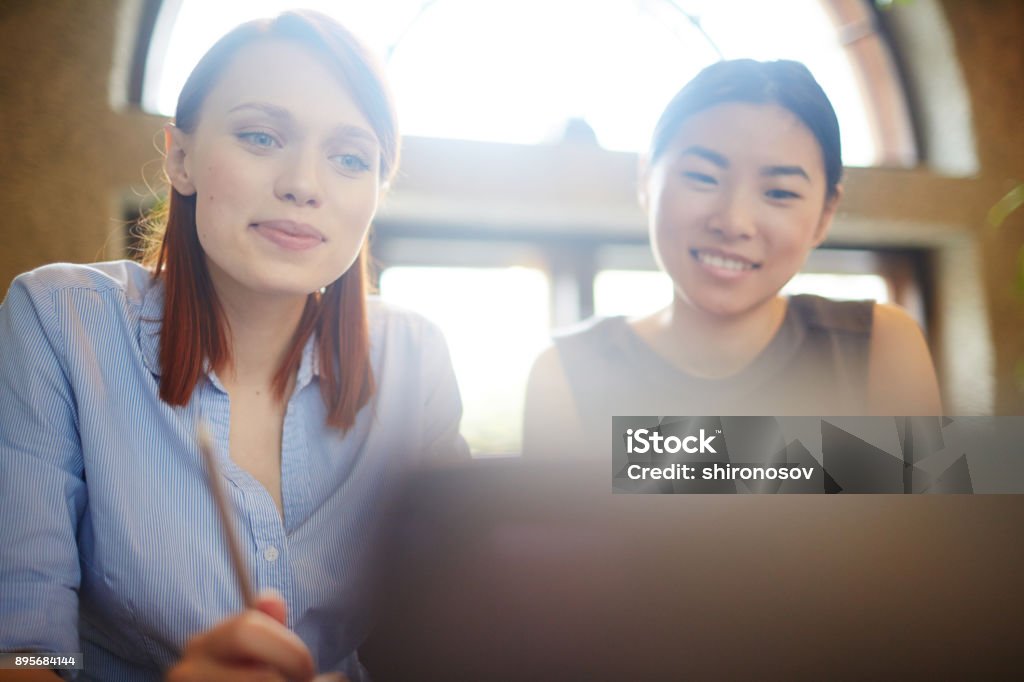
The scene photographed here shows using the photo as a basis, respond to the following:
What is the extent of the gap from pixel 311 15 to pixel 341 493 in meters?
0.45

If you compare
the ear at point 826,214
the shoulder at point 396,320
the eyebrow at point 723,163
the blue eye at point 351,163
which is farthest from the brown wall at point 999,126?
the blue eye at point 351,163

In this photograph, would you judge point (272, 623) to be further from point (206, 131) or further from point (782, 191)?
point (782, 191)

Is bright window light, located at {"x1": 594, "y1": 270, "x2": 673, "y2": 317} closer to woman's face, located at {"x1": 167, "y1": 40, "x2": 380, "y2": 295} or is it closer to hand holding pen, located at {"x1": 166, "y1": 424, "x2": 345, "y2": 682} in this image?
woman's face, located at {"x1": 167, "y1": 40, "x2": 380, "y2": 295}

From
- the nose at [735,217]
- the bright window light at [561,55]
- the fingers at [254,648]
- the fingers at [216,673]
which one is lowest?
the fingers at [216,673]

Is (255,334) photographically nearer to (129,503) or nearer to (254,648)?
(129,503)

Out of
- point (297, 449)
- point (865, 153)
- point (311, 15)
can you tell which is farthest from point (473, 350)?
point (865, 153)

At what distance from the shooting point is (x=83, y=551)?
55cm

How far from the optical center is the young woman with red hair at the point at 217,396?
53cm

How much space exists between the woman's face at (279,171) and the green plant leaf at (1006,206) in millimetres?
986

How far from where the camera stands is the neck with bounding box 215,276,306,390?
25.4 inches

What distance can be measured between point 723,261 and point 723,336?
0.10 meters

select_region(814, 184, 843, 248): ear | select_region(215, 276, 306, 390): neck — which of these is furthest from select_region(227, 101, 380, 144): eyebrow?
select_region(814, 184, 843, 248): ear

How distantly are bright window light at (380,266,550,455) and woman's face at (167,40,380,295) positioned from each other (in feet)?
0.79

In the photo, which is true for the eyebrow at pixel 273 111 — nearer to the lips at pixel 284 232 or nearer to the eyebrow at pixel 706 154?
the lips at pixel 284 232
